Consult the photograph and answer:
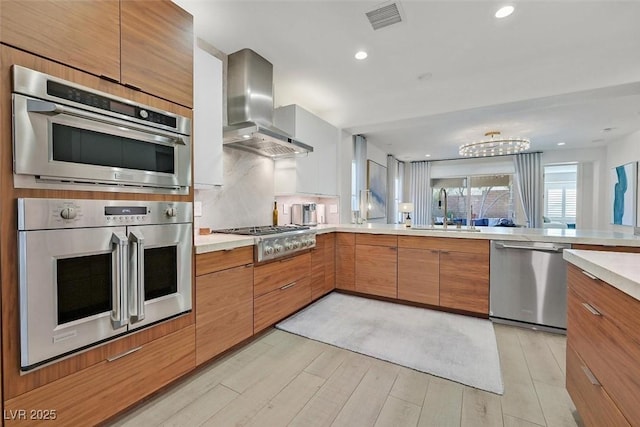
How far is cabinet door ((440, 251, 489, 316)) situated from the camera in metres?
2.70

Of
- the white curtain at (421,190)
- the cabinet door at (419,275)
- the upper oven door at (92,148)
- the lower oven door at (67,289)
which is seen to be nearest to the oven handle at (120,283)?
the lower oven door at (67,289)

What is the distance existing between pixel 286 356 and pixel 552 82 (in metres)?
3.82

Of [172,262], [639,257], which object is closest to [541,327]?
[639,257]

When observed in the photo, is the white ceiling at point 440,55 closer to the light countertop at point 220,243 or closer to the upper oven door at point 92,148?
the upper oven door at point 92,148

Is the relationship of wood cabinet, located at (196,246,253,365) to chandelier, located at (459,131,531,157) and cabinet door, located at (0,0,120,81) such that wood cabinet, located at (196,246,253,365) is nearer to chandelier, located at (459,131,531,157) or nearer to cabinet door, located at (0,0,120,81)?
cabinet door, located at (0,0,120,81)

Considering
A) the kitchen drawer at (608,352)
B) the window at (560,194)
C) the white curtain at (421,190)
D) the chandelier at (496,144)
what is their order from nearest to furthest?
the kitchen drawer at (608,352)
the chandelier at (496,144)
the window at (560,194)
the white curtain at (421,190)

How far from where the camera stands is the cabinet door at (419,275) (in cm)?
290

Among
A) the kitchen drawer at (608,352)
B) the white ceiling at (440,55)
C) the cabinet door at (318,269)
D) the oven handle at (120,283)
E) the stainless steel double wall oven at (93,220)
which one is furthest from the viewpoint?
the cabinet door at (318,269)

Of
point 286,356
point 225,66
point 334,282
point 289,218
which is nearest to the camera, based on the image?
point 286,356

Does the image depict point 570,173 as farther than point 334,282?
Yes

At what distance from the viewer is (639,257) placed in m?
1.26

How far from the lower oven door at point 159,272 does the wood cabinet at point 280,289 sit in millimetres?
659

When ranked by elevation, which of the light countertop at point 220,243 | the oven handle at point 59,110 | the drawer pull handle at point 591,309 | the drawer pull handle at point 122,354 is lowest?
the drawer pull handle at point 122,354

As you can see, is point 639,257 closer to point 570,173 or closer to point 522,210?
point 522,210
